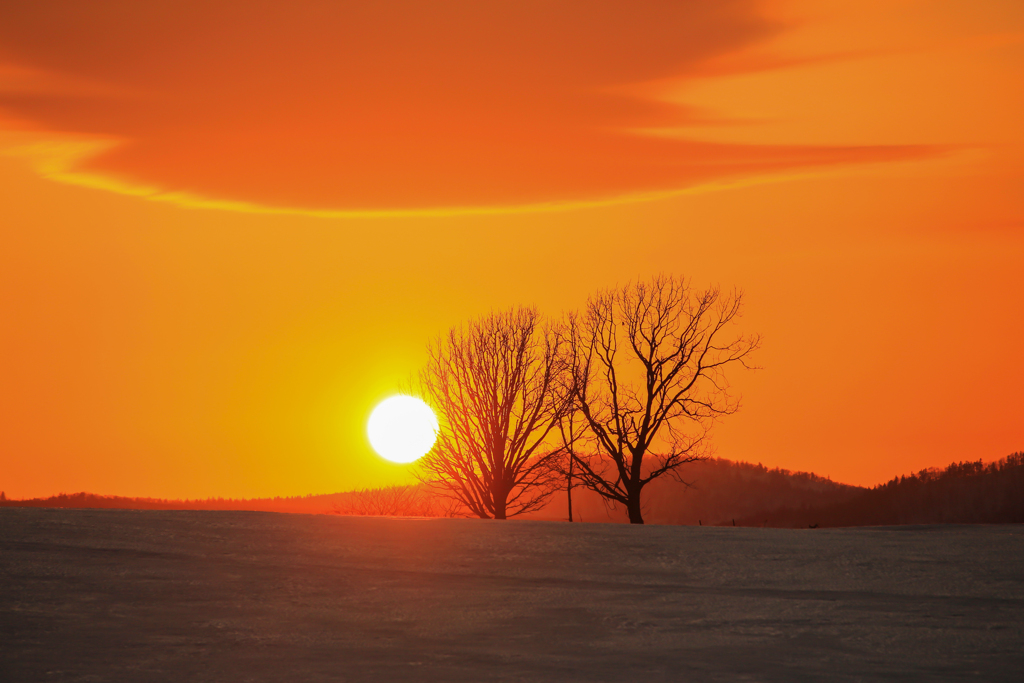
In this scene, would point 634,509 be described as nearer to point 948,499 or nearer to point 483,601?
point 948,499

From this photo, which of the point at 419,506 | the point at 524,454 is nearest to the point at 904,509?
the point at 524,454

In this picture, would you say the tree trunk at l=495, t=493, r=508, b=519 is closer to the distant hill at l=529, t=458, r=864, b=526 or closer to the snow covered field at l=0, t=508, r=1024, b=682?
the snow covered field at l=0, t=508, r=1024, b=682

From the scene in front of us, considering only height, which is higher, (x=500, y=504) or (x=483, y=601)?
(x=500, y=504)

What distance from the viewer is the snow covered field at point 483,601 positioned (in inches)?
258

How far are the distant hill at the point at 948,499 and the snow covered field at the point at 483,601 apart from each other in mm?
19246

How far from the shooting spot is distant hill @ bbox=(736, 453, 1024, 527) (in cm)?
2970

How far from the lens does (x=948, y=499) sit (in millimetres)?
32844

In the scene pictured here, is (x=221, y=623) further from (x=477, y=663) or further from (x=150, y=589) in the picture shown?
(x=477, y=663)

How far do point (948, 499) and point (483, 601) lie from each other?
28786 mm

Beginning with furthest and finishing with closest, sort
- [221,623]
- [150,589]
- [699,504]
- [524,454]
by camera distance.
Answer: [699,504] < [524,454] < [150,589] < [221,623]

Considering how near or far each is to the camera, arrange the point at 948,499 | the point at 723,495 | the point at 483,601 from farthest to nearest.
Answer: the point at 723,495 → the point at 948,499 → the point at 483,601

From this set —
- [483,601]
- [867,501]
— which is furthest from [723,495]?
[483,601]

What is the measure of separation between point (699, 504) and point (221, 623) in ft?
227

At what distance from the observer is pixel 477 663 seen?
6.55 m
